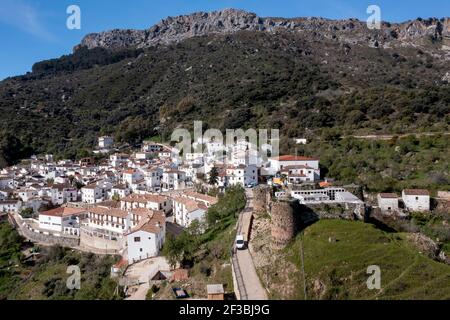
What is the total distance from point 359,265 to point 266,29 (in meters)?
136

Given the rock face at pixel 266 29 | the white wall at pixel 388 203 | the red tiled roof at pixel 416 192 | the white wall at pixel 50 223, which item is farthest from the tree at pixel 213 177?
the rock face at pixel 266 29

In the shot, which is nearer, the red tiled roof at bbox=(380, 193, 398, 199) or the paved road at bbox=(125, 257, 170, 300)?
the paved road at bbox=(125, 257, 170, 300)

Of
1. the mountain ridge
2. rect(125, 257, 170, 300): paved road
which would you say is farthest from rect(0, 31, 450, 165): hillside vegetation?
rect(125, 257, 170, 300): paved road

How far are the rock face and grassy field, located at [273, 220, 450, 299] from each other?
120 m

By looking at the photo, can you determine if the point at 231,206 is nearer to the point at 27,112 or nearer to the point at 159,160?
the point at 159,160

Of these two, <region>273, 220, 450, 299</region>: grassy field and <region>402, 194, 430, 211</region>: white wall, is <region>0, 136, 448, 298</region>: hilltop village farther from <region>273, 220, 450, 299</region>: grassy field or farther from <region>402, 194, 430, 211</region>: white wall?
<region>273, 220, 450, 299</region>: grassy field

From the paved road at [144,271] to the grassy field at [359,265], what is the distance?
9.27 meters

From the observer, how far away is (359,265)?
1797 cm

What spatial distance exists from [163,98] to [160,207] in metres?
60.3

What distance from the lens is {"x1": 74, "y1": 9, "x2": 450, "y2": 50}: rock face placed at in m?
134

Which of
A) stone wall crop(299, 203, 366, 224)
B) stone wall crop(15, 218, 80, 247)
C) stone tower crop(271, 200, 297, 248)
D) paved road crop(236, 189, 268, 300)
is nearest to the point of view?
paved road crop(236, 189, 268, 300)

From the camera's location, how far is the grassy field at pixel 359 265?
656 inches

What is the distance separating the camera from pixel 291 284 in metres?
17.8

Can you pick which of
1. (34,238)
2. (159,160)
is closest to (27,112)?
(159,160)
